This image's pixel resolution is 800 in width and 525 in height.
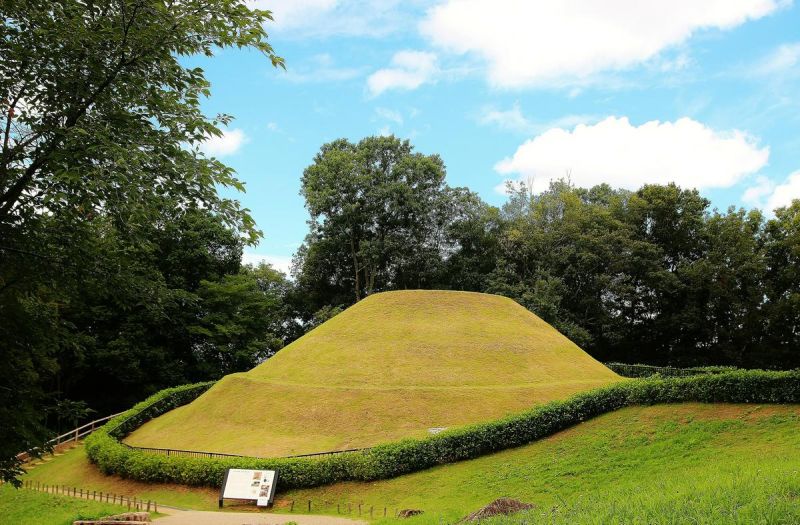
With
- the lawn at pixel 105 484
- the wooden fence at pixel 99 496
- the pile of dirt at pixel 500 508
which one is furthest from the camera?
the lawn at pixel 105 484

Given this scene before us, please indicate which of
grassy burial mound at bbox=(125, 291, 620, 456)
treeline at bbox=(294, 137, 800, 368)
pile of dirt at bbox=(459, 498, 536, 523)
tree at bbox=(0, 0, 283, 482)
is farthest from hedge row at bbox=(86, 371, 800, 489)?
treeline at bbox=(294, 137, 800, 368)

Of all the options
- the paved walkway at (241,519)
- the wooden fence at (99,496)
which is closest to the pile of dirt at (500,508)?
the paved walkway at (241,519)

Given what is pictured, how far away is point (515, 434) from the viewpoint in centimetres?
2231

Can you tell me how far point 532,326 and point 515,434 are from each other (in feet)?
58.9

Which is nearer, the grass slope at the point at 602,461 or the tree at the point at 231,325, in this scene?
the grass slope at the point at 602,461

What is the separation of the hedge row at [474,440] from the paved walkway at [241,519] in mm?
2556

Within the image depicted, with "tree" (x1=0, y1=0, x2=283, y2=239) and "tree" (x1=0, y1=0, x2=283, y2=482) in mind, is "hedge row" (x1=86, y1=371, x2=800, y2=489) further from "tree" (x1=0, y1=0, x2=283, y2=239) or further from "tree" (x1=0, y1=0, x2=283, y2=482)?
"tree" (x1=0, y1=0, x2=283, y2=239)

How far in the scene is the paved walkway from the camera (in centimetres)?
1683

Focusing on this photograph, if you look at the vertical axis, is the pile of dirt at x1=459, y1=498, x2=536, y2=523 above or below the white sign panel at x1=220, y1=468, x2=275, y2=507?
above

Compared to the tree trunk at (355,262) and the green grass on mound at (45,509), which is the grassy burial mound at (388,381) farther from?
the tree trunk at (355,262)

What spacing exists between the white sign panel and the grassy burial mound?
3377mm

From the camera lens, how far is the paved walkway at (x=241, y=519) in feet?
55.2

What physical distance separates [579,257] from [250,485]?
133 feet

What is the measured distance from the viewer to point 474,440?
22.1 m
